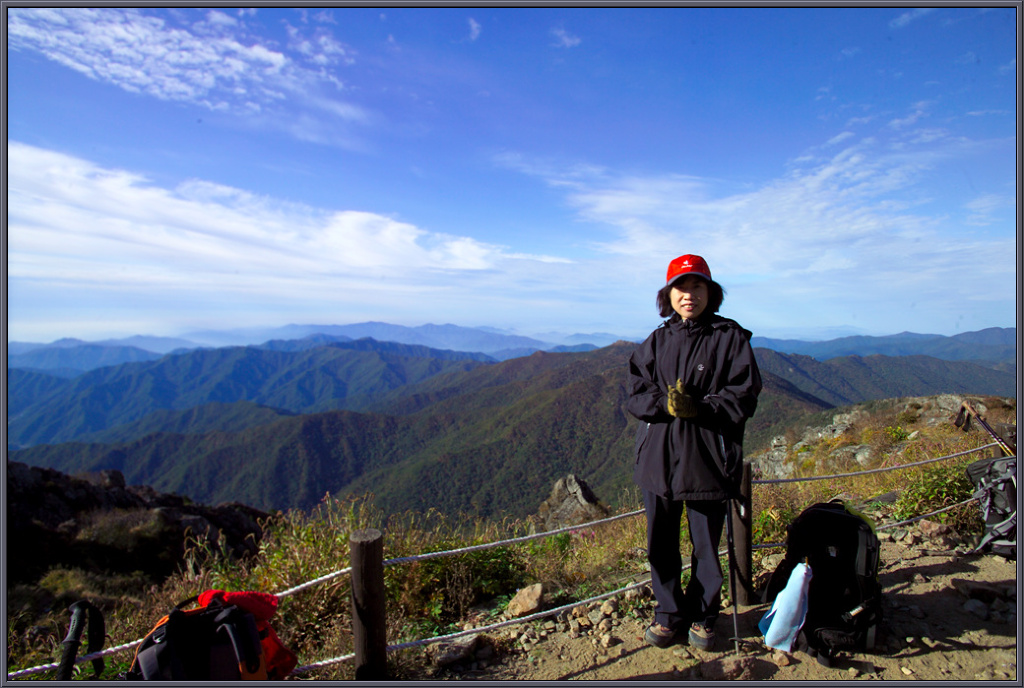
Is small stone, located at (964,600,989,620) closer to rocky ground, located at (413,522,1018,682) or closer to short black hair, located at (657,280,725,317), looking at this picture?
rocky ground, located at (413,522,1018,682)

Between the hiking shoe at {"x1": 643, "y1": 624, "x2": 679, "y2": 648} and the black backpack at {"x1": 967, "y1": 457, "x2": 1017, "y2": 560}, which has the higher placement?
the black backpack at {"x1": 967, "y1": 457, "x2": 1017, "y2": 560}

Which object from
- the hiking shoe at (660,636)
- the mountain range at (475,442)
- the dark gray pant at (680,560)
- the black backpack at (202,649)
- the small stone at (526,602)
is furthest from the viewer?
the mountain range at (475,442)

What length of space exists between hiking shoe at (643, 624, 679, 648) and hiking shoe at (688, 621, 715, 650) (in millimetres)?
112

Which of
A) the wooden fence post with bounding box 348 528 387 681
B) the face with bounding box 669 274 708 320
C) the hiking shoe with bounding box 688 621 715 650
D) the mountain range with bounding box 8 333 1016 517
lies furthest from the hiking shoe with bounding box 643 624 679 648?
the mountain range with bounding box 8 333 1016 517

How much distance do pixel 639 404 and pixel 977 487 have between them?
3.55 meters

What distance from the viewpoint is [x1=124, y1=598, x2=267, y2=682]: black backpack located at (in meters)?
2.36

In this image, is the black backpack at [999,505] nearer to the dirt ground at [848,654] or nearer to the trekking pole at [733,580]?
the dirt ground at [848,654]

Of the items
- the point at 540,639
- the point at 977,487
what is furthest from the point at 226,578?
the point at 977,487

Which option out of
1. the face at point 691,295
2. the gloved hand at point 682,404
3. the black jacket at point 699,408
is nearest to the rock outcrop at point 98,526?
the black jacket at point 699,408

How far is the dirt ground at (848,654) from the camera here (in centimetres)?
290

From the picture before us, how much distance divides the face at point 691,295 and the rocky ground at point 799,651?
2.07 m

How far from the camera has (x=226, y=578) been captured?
477 centimetres

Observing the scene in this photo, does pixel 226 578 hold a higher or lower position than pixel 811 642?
lower

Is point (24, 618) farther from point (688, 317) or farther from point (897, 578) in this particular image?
point (897, 578)
